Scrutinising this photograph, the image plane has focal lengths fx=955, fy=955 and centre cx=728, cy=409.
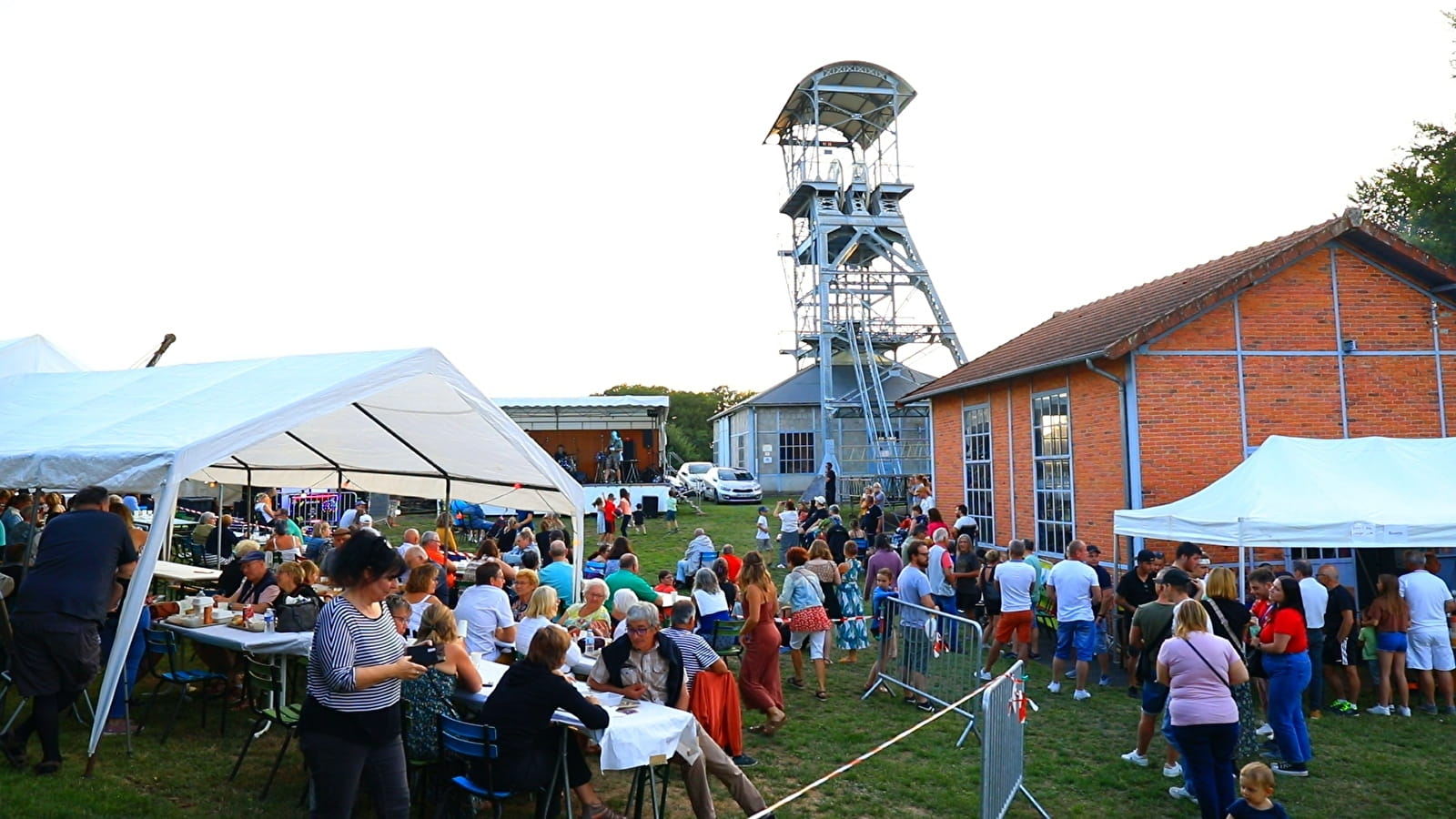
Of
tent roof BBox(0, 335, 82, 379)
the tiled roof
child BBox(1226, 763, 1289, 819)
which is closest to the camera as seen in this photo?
child BBox(1226, 763, 1289, 819)

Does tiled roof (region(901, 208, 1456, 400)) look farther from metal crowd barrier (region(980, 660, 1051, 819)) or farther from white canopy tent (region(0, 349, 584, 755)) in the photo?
white canopy tent (region(0, 349, 584, 755))

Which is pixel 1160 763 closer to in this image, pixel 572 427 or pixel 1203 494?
pixel 1203 494

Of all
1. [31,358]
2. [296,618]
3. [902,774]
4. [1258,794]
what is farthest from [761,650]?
[31,358]

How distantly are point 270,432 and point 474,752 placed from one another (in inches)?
141

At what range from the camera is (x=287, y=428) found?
24.6 ft

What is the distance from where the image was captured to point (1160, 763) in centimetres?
727

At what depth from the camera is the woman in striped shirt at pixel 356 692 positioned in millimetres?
3814

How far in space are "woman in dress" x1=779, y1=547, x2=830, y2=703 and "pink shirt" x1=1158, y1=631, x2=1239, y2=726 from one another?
4084mm

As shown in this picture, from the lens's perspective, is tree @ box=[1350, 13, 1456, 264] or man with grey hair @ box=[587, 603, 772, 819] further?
tree @ box=[1350, 13, 1456, 264]

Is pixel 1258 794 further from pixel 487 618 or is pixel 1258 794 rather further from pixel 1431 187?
pixel 1431 187

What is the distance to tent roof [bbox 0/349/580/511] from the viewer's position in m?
7.18

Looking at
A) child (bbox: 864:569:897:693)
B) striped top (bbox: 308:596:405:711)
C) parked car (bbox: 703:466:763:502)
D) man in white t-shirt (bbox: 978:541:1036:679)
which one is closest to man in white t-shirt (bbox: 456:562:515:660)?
striped top (bbox: 308:596:405:711)

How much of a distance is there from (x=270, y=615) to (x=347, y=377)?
196cm

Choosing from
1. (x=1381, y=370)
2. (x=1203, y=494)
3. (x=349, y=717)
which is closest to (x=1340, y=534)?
(x=1203, y=494)
